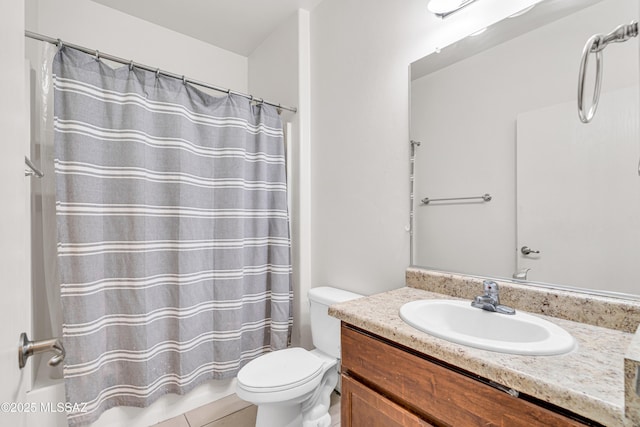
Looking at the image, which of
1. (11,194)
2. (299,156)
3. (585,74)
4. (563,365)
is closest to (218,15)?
(299,156)

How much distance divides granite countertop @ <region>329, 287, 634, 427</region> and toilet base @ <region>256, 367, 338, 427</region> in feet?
2.53

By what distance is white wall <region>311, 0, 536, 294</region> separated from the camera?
1.40 m

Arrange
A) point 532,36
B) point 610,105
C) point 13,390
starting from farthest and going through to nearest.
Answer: point 532,36 < point 610,105 < point 13,390

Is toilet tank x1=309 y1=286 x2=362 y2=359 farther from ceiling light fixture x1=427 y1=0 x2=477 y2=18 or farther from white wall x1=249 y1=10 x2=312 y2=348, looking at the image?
ceiling light fixture x1=427 y1=0 x2=477 y2=18

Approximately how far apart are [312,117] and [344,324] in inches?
60.1

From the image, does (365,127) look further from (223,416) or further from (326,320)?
(223,416)

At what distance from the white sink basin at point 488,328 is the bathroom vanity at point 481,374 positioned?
0.07 ft

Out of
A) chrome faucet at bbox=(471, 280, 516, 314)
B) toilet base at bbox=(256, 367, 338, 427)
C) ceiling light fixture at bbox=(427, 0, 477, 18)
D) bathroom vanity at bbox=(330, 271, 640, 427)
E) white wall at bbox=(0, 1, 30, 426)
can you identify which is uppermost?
ceiling light fixture at bbox=(427, 0, 477, 18)

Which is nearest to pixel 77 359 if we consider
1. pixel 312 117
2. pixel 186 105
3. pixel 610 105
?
pixel 186 105

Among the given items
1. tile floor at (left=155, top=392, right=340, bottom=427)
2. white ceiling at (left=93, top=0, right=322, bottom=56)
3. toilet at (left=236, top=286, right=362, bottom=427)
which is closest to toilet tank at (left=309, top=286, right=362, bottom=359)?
toilet at (left=236, top=286, right=362, bottom=427)

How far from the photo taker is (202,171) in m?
1.72

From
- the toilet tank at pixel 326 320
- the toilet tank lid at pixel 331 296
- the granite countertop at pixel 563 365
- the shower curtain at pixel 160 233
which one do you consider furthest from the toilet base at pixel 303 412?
the granite countertop at pixel 563 365

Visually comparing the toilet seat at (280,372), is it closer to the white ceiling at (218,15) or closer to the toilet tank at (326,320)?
the toilet tank at (326,320)

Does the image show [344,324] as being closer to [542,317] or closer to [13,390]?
[542,317]
